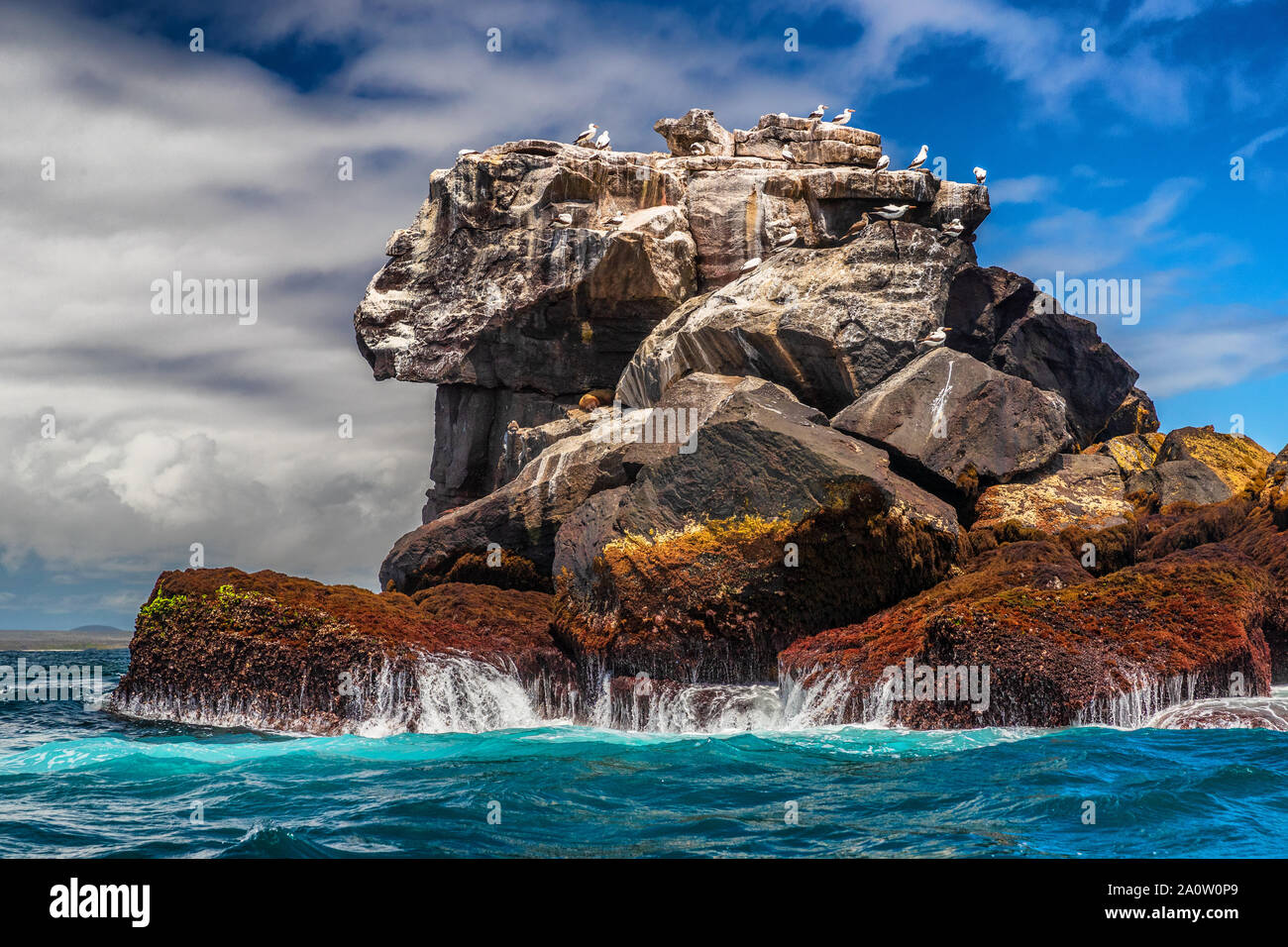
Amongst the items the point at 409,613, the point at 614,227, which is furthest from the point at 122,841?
the point at 614,227

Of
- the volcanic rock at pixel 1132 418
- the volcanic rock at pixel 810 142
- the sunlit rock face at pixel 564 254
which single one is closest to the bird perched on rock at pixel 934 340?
the sunlit rock face at pixel 564 254

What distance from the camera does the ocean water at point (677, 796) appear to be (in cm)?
736

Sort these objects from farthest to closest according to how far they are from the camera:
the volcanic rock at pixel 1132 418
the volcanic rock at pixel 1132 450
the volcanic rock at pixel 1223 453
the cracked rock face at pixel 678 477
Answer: the volcanic rock at pixel 1132 418 → the volcanic rock at pixel 1132 450 → the volcanic rock at pixel 1223 453 → the cracked rock face at pixel 678 477

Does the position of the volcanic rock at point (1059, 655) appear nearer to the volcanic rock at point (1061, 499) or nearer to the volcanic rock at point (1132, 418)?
the volcanic rock at point (1061, 499)

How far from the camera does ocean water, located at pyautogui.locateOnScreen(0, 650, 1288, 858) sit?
7.36 meters

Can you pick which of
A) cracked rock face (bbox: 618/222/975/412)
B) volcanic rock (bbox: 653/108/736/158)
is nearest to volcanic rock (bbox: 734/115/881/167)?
volcanic rock (bbox: 653/108/736/158)

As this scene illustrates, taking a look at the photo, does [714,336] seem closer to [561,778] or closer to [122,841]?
[561,778]

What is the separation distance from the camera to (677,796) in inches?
354

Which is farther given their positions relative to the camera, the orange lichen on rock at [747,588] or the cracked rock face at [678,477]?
the cracked rock face at [678,477]

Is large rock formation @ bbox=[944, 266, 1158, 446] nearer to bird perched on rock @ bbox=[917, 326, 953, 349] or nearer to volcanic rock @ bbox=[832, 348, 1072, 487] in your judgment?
bird perched on rock @ bbox=[917, 326, 953, 349]

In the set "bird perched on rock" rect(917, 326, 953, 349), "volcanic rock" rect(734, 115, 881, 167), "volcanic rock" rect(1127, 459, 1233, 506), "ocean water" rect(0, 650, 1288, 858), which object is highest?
"volcanic rock" rect(734, 115, 881, 167)

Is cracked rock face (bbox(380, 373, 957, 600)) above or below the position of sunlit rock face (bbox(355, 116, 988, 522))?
below
